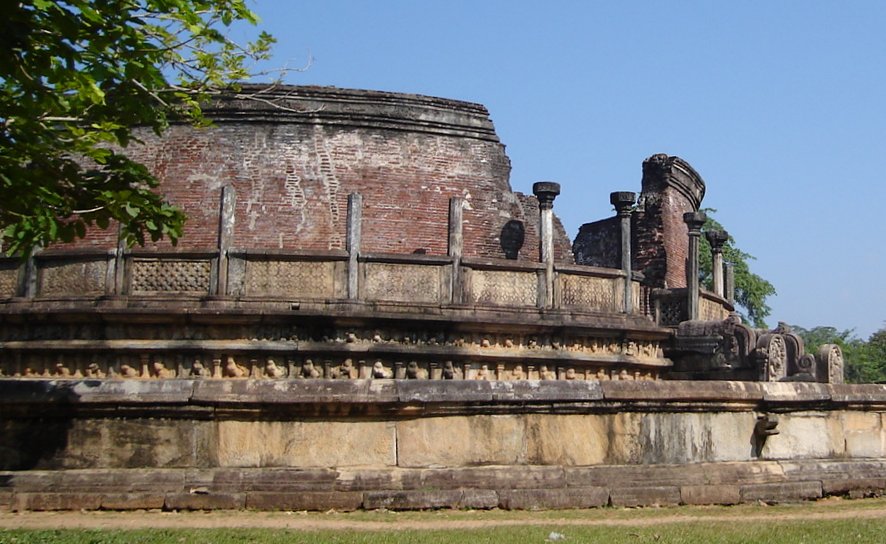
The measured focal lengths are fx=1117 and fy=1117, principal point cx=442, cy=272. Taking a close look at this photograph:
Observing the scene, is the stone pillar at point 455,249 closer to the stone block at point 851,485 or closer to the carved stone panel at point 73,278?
Result: the carved stone panel at point 73,278

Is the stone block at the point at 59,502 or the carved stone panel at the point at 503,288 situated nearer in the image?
the stone block at the point at 59,502

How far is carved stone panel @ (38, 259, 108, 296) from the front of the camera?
1412 centimetres

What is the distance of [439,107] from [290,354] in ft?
19.2

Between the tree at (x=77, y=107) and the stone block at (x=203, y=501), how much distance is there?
6.70 ft

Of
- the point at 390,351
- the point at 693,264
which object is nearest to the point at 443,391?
the point at 390,351

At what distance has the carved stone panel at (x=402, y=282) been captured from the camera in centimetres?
1439

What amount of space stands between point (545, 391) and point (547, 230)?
8099mm

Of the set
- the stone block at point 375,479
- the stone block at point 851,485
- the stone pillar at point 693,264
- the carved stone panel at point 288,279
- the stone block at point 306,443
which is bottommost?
the stone block at point 851,485

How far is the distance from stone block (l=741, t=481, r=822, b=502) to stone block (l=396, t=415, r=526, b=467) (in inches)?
69.9

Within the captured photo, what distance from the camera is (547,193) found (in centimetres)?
1641

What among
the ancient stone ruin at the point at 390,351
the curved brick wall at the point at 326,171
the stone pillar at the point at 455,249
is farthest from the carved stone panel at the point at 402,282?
the curved brick wall at the point at 326,171

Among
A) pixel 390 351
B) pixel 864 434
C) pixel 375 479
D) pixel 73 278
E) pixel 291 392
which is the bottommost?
pixel 375 479

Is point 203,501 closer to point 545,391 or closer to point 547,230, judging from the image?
point 545,391

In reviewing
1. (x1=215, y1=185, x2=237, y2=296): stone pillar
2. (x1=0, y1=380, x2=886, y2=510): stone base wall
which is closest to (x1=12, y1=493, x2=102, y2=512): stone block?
(x1=0, y1=380, x2=886, y2=510): stone base wall
